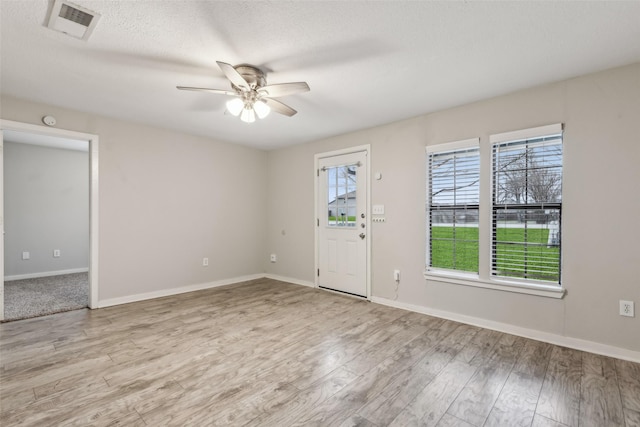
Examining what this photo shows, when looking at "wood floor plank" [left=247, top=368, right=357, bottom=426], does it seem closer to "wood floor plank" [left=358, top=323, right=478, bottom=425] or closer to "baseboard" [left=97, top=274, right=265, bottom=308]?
"wood floor plank" [left=358, top=323, right=478, bottom=425]

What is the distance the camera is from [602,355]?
8.13 feet

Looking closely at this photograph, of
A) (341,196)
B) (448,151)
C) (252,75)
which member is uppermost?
(252,75)

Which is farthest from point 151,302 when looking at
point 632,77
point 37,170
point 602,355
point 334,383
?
point 632,77

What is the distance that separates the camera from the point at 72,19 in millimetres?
1901

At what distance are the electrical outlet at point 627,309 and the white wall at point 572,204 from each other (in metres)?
0.04

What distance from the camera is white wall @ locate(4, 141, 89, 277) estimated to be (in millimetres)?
5188

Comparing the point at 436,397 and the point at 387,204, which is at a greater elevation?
the point at 387,204

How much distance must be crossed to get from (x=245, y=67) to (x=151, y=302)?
329 cm

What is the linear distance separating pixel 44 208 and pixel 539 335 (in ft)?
25.5

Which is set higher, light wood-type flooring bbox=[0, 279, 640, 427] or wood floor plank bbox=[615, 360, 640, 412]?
wood floor plank bbox=[615, 360, 640, 412]

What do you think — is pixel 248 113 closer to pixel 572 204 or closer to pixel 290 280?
pixel 572 204

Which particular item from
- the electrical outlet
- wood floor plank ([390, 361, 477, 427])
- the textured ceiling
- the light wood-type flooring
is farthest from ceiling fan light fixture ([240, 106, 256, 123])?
the electrical outlet

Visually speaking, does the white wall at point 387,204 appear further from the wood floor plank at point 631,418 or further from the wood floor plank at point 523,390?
the wood floor plank at point 631,418

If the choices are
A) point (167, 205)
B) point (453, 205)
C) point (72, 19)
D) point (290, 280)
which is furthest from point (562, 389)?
point (167, 205)
